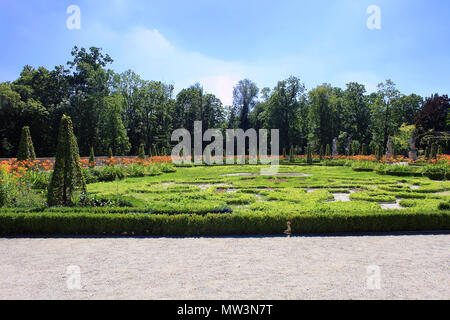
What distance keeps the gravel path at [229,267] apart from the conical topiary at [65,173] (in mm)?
1632

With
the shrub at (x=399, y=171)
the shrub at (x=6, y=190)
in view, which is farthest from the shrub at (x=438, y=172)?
the shrub at (x=6, y=190)

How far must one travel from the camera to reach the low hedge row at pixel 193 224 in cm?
619

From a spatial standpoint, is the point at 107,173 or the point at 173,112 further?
the point at 173,112

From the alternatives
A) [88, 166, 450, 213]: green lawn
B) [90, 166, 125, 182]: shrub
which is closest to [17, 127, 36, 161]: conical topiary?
[90, 166, 125, 182]: shrub

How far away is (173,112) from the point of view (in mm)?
44844

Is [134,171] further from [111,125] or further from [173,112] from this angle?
[173,112]

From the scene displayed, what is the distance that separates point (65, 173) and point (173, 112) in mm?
38413

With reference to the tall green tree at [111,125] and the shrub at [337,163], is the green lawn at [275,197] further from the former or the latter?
the tall green tree at [111,125]

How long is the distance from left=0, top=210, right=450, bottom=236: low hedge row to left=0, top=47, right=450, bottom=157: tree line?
2213 cm

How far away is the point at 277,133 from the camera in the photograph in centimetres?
4253

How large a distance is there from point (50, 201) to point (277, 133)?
37603 millimetres

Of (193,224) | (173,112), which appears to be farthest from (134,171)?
→ (173,112)
